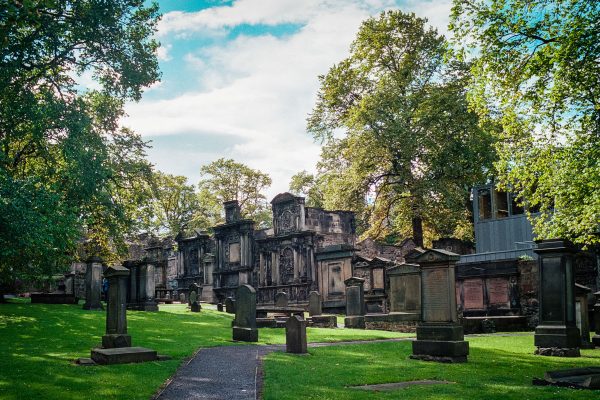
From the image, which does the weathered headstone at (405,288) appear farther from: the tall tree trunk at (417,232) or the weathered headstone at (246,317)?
the tall tree trunk at (417,232)

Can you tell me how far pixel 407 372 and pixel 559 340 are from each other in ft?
15.3

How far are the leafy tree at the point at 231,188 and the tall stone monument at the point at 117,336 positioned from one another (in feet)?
156

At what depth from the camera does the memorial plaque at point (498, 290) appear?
22.8m

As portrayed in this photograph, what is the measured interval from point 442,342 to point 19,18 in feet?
42.5

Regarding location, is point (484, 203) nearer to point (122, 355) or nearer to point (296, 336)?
point (296, 336)

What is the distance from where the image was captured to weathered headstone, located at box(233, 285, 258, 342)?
48.4ft

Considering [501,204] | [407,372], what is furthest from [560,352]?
[501,204]

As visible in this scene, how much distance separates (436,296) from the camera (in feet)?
38.9

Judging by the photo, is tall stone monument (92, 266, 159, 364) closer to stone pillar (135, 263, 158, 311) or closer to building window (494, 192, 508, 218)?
stone pillar (135, 263, 158, 311)

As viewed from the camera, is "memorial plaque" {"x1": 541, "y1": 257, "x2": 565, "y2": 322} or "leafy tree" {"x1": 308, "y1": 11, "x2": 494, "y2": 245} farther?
"leafy tree" {"x1": 308, "y1": 11, "x2": 494, "y2": 245}

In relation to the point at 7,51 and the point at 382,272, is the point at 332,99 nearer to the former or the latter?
the point at 382,272

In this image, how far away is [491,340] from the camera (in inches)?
615

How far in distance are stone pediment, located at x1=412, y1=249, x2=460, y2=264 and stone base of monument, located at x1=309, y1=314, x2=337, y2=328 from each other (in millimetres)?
8992

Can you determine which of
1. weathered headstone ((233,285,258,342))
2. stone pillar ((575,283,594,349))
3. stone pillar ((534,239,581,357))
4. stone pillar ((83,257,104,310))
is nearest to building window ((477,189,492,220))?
stone pillar ((575,283,594,349))
